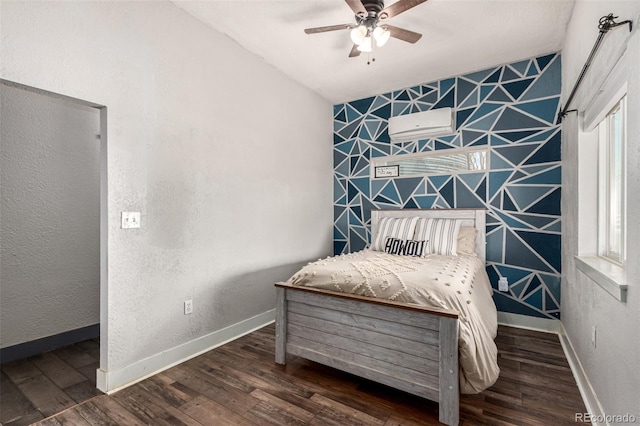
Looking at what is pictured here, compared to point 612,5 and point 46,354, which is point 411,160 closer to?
point 612,5

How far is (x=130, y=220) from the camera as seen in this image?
2041 millimetres

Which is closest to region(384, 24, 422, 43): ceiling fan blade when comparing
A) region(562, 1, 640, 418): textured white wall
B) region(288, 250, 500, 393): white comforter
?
region(562, 1, 640, 418): textured white wall

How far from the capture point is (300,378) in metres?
2.08

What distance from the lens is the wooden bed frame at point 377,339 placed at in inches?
63.7

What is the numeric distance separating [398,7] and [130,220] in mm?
2244

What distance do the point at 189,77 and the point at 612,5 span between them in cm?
264

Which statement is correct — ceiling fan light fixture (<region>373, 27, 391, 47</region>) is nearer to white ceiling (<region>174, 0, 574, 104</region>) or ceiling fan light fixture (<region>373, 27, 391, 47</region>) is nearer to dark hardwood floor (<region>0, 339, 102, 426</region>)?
white ceiling (<region>174, 0, 574, 104</region>)

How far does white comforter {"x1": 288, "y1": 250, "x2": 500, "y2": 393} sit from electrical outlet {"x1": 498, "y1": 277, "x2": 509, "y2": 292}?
71 centimetres

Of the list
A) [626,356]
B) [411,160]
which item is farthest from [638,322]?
[411,160]

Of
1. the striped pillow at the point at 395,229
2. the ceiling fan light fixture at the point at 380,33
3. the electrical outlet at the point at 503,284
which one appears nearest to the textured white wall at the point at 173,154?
the striped pillow at the point at 395,229

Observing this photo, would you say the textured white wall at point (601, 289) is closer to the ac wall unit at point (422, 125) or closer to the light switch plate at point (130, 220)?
the ac wall unit at point (422, 125)

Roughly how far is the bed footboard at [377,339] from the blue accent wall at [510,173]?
1.95 m

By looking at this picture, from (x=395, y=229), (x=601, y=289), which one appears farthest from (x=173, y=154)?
(x=601, y=289)

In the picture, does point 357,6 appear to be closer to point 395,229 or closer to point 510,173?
point 395,229
